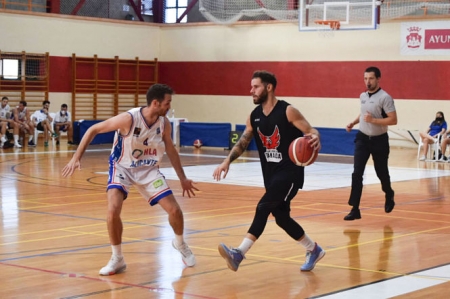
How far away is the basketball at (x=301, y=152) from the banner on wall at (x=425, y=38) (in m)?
18.7

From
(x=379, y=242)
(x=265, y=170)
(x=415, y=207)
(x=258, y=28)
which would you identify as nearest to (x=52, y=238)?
(x=265, y=170)

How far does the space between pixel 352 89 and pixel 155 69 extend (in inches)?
321

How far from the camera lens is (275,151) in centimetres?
696

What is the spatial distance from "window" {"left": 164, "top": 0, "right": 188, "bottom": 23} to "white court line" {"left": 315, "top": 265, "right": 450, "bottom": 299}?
2490cm

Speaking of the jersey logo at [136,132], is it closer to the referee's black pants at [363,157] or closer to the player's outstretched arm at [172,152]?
the player's outstretched arm at [172,152]

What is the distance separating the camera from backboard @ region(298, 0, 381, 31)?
2233 cm

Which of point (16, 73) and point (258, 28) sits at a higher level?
point (258, 28)

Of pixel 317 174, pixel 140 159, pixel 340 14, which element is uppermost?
pixel 340 14

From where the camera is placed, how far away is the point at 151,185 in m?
7.04

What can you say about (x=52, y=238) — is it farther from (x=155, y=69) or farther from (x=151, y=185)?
(x=155, y=69)

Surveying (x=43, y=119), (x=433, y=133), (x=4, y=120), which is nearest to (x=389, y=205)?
(x=433, y=133)

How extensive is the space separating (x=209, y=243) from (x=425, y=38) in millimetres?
17748

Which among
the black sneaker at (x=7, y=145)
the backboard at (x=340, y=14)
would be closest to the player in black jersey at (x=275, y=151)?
the backboard at (x=340, y=14)

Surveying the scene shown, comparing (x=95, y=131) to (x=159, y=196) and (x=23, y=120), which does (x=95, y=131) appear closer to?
(x=159, y=196)
